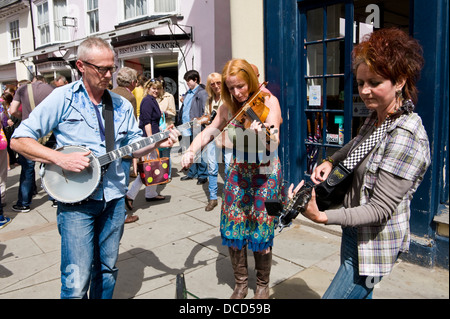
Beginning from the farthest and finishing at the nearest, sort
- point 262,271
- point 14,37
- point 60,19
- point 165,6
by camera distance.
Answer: point 14,37
point 60,19
point 165,6
point 262,271

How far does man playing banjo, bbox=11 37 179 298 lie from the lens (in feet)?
7.38

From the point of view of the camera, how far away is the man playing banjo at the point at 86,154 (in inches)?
88.6

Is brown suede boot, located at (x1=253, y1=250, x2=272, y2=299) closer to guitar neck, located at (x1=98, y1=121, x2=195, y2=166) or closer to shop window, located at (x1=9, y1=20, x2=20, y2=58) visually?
guitar neck, located at (x1=98, y1=121, x2=195, y2=166)

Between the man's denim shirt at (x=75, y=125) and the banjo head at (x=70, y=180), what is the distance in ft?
0.23

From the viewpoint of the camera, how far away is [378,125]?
1.79 metres

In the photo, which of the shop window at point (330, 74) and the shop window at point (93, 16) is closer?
the shop window at point (330, 74)

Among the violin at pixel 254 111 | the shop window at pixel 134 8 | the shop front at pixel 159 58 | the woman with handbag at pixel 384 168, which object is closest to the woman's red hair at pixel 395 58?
the woman with handbag at pixel 384 168

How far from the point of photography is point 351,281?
5.90 ft

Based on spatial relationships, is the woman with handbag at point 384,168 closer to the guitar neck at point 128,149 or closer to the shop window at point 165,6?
the guitar neck at point 128,149

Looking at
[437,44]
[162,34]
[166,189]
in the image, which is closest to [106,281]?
[437,44]

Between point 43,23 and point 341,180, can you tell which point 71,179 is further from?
point 43,23

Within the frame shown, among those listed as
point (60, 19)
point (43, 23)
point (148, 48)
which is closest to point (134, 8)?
point (148, 48)

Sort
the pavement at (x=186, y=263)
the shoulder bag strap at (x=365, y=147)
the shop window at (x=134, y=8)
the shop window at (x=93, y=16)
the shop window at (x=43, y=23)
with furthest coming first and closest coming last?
1. the shop window at (x=43, y=23)
2. the shop window at (x=93, y=16)
3. the shop window at (x=134, y=8)
4. the pavement at (x=186, y=263)
5. the shoulder bag strap at (x=365, y=147)

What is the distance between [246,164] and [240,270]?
0.90 meters
